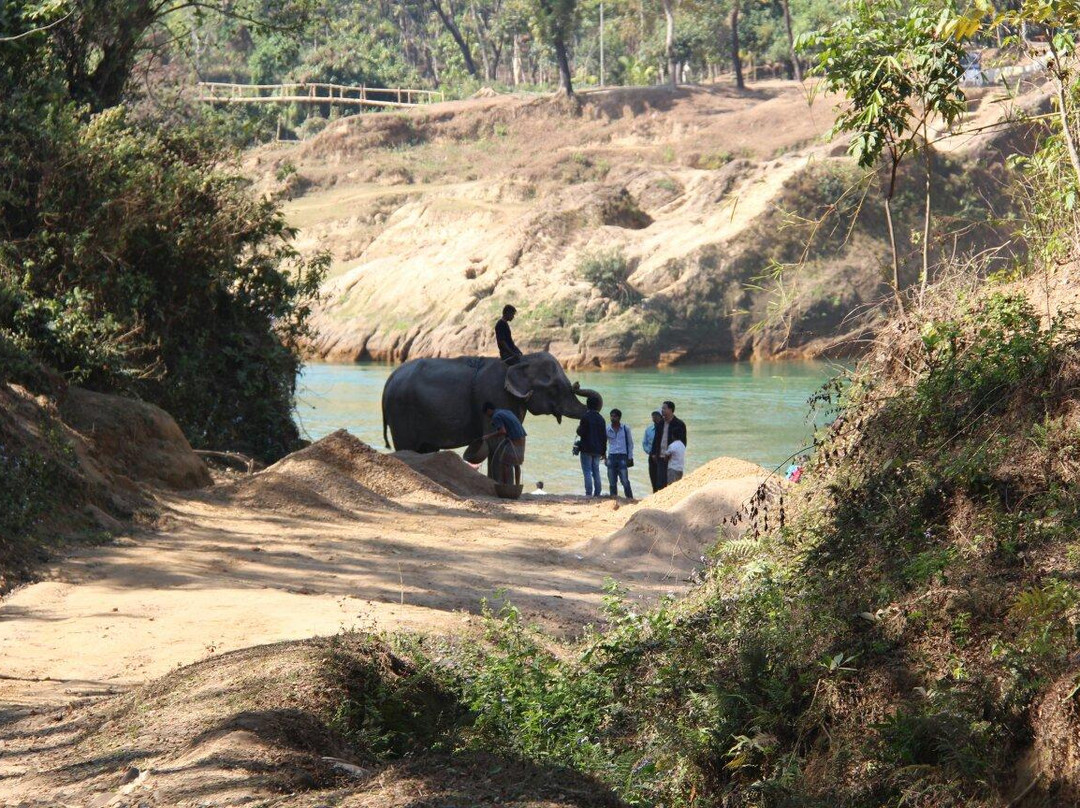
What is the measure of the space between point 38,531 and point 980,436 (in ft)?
28.2

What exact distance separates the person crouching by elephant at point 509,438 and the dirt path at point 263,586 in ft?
11.9

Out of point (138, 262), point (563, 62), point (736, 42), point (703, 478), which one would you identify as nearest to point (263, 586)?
point (703, 478)

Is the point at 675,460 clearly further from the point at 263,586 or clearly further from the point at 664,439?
the point at 263,586

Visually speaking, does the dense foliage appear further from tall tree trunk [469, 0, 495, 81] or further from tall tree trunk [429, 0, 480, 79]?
tall tree trunk [469, 0, 495, 81]

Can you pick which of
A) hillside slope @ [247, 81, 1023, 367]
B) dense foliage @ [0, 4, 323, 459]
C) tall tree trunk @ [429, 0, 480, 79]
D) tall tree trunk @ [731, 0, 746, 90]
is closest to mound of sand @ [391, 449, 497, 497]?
dense foliage @ [0, 4, 323, 459]

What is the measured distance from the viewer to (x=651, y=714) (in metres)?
7.39

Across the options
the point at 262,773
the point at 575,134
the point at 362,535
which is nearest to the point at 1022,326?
the point at 262,773

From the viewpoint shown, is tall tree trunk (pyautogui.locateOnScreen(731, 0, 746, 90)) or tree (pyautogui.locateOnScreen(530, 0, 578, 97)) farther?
tall tree trunk (pyautogui.locateOnScreen(731, 0, 746, 90))

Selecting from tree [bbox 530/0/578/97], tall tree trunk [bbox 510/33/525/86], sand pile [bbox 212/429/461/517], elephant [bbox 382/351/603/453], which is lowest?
sand pile [bbox 212/429/461/517]

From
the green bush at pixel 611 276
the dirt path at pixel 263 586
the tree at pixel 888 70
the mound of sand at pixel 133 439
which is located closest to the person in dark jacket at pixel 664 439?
the dirt path at pixel 263 586

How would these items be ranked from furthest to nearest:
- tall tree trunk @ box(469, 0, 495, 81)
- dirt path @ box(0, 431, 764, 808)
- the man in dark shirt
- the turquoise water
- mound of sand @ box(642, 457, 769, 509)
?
tall tree trunk @ box(469, 0, 495, 81)
the turquoise water
the man in dark shirt
mound of sand @ box(642, 457, 769, 509)
dirt path @ box(0, 431, 764, 808)

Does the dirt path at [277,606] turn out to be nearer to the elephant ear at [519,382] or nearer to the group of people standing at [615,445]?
the group of people standing at [615,445]

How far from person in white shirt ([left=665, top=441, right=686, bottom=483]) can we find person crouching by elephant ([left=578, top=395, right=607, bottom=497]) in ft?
4.36

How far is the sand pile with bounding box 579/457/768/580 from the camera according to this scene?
14078 millimetres
